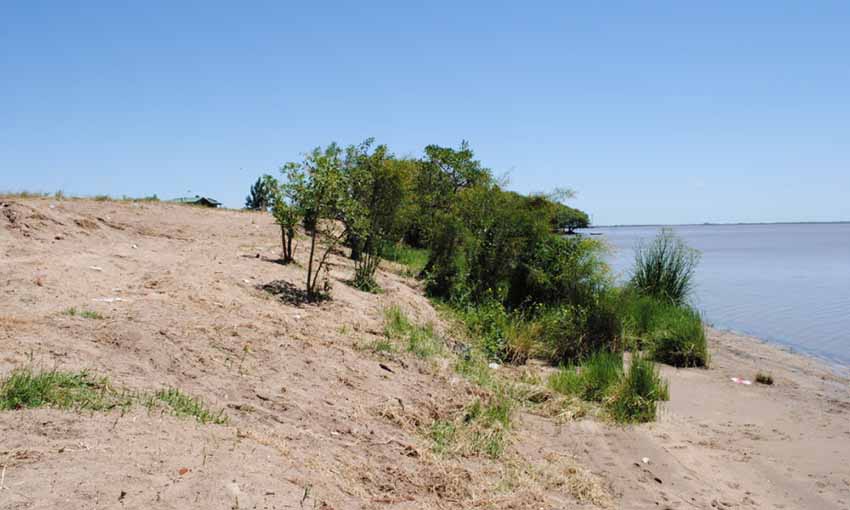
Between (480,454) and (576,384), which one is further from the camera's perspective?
(576,384)

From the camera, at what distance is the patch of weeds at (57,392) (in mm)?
4070

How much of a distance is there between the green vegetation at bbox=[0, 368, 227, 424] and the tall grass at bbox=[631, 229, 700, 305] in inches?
427

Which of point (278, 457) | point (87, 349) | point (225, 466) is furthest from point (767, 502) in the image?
point (87, 349)

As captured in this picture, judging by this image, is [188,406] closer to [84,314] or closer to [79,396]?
[79,396]

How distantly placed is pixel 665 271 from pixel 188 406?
11.7m

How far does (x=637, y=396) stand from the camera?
24.9 ft

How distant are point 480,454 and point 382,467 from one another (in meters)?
1.05

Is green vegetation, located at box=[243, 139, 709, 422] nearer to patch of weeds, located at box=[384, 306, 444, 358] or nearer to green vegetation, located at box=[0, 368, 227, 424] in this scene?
patch of weeds, located at box=[384, 306, 444, 358]

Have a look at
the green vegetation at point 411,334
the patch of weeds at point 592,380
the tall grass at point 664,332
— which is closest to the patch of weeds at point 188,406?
the green vegetation at point 411,334

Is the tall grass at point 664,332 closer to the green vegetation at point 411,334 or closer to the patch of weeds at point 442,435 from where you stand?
the green vegetation at point 411,334

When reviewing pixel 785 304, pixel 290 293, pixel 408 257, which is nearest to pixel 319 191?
pixel 290 293

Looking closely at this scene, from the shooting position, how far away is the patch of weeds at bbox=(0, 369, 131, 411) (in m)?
4.07

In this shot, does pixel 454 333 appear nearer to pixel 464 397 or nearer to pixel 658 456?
pixel 464 397

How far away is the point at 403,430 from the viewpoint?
5547 mm
